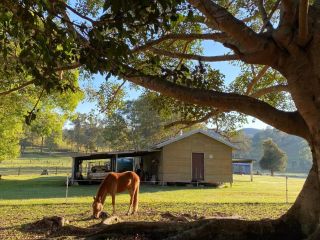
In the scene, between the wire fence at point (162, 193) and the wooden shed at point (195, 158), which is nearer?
the wire fence at point (162, 193)

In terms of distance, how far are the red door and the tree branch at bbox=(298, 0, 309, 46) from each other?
2726 cm

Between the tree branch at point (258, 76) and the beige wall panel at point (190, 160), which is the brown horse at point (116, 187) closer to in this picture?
the tree branch at point (258, 76)

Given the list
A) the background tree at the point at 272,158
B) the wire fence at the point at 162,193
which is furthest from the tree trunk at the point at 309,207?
the background tree at the point at 272,158

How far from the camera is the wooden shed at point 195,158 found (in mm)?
33375

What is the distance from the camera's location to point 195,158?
112 ft

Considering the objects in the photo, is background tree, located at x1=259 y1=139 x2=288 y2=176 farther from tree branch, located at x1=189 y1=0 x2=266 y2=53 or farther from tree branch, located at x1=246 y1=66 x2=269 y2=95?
tree branch, located at x1=189 y1=0 x2=266 y2=53

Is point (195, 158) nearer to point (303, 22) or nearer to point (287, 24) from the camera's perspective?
point (287, 24)

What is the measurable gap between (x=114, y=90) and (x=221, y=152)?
2125cm

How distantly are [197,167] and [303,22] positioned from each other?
27818 mm

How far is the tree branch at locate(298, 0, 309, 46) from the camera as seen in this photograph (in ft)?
21.1

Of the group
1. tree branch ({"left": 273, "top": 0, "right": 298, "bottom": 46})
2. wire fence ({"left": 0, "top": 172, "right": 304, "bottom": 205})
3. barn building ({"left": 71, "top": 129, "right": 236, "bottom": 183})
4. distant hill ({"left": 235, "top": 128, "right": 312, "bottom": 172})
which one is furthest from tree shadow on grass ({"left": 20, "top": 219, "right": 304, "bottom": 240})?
distant hill ({"left": 235, "top": 128, "right": 312, "bottom": 172})

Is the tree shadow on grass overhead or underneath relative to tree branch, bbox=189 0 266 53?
underneath

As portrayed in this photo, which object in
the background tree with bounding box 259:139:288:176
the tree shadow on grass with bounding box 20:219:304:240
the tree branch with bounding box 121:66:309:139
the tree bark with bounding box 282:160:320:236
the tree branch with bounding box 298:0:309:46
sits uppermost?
the background tree with bounding box 259:139:288:176

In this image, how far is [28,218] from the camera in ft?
44.5
